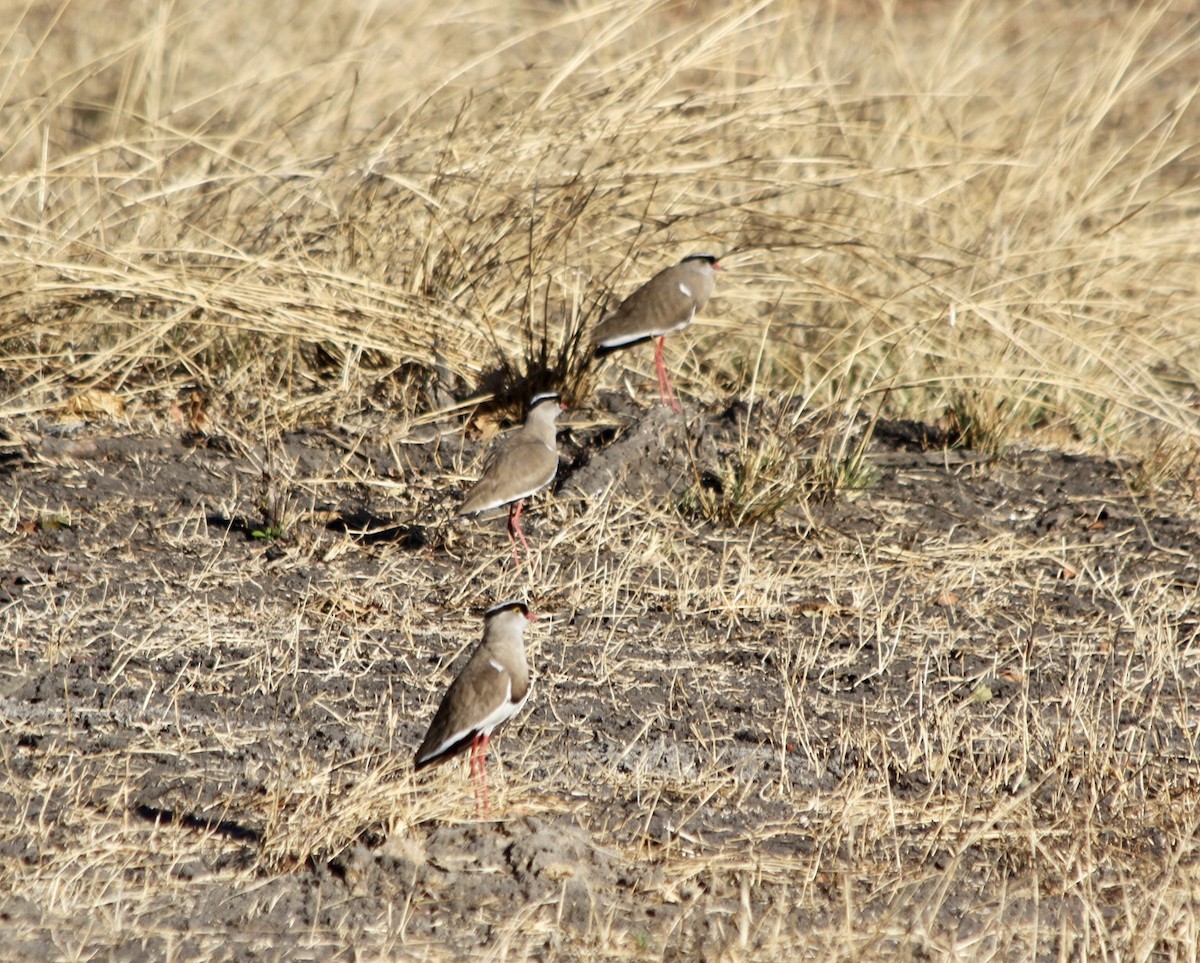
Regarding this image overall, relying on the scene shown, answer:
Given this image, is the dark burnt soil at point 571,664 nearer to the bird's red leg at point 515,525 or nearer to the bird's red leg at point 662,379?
the bird's red leg at point 515,525

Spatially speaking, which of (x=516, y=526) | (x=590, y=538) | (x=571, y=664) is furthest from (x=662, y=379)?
(x=571, y=664)

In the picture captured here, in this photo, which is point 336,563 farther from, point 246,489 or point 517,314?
point 517,314

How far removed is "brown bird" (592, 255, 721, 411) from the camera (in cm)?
598

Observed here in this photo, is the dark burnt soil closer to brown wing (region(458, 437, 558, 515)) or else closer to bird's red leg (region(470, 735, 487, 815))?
bird's red leg (region(470, 735, 487, 815))

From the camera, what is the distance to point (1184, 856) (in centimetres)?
370

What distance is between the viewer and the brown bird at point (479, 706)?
136 inches

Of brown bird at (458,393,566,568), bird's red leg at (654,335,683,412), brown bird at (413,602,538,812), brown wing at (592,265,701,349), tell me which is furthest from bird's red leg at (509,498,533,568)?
brown bird at (413,602,538,812)

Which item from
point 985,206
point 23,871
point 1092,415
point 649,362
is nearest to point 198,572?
point 23,871

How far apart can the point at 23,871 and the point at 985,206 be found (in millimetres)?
6420

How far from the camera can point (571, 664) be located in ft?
15.1

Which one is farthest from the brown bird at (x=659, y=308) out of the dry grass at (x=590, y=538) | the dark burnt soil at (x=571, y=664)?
the dark burnt soil at (x=571, y=664)

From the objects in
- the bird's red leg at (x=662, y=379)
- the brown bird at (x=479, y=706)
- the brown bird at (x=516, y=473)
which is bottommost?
the bird's red leg at (x=662, y=379)

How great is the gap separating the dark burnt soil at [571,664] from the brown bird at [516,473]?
0.27 metres

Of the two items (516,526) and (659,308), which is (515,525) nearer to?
(516,526)
